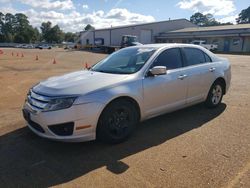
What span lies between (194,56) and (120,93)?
2.45 meters

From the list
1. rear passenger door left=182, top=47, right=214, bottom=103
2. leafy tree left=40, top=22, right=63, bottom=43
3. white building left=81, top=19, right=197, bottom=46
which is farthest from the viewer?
leafy tree left=40, top=22, right=63, bottom=43

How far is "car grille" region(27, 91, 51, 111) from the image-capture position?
13.3 feet

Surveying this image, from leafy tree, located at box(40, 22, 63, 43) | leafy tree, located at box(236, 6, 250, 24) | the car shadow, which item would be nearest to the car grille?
the car shadow

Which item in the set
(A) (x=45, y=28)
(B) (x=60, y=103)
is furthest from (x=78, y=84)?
(A) (x=45, y=28)

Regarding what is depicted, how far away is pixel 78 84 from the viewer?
169 inches

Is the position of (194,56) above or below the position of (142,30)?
below

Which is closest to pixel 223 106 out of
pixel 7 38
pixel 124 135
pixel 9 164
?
pixel 124 135

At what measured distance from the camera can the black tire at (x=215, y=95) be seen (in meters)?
6.31

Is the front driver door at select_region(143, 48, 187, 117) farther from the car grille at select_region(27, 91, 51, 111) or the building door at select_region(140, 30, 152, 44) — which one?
the building door at select_region(140, 30, 152, 44)

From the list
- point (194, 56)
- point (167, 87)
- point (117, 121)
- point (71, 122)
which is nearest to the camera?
point (71, 122)

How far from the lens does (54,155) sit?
4.11 m

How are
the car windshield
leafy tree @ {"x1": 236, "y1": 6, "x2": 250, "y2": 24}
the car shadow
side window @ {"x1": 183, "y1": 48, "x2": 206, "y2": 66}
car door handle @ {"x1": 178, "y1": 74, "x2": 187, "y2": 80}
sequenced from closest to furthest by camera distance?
the car shadow, the car windshield, car door handle @ {"x1": 178, "y1": 74, "x2": 187, "y2": 80}, side window @ {"x1": 183, "y1": 48, "x2": 206, "y2": 66}, leafy tree @ {"x1": 236, "y1": 6, "x2": 250, "y2": 24}

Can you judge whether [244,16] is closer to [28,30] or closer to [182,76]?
[28,30]

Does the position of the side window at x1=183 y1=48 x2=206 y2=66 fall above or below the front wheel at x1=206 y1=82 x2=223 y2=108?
above
